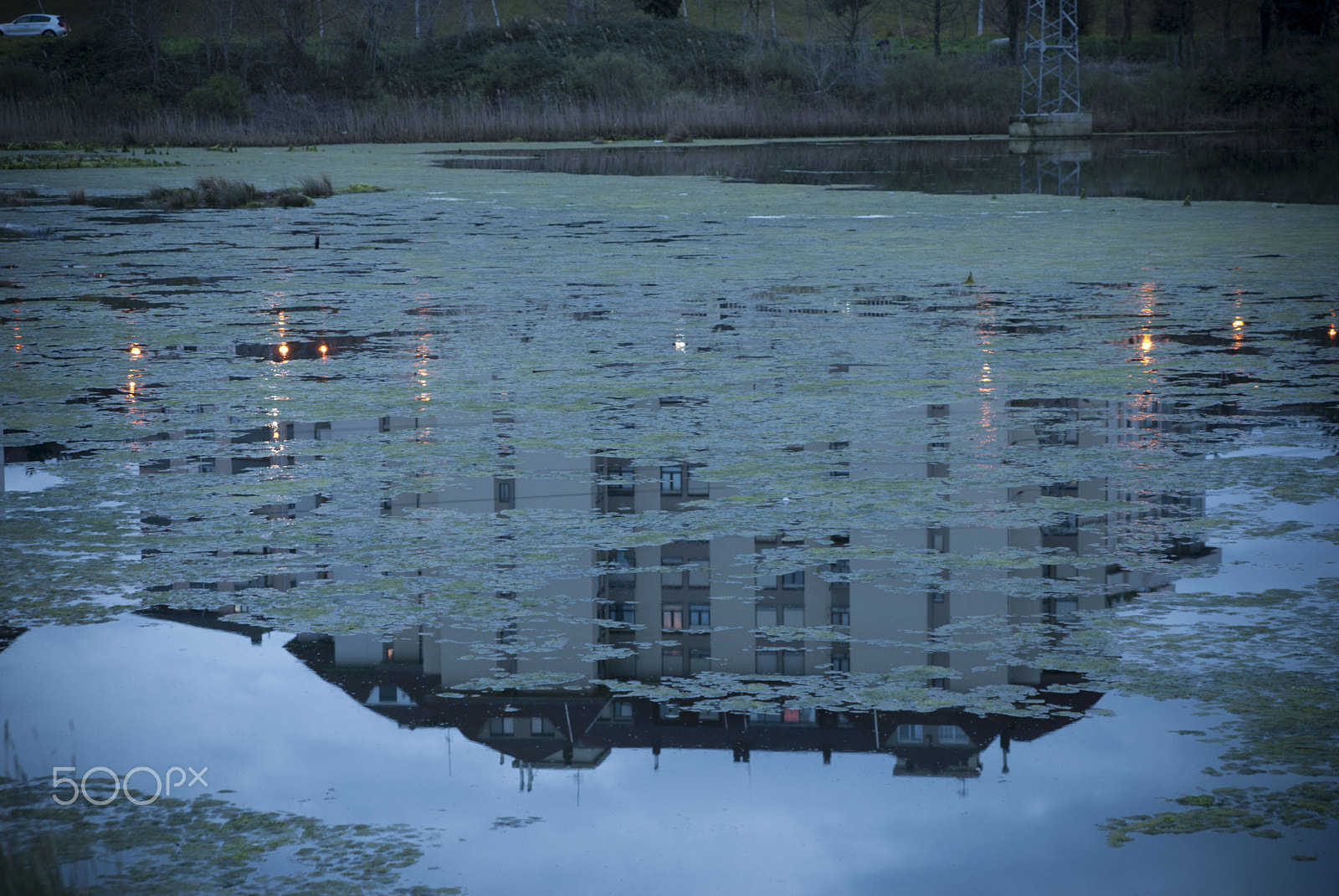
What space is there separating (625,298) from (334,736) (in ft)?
19.9

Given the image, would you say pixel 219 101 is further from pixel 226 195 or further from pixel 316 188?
pixel 226 195

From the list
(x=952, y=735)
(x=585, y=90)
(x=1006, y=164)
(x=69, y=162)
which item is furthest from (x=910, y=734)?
(x=585, y=90)

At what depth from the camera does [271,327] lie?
7.70 meters

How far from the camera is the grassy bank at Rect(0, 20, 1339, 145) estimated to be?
34.3 metres

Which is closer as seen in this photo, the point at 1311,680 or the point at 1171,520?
the point at 1311,680

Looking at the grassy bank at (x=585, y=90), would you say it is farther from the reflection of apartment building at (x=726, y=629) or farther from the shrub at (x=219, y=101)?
the reflection of apartment building at (x=726, y=629)

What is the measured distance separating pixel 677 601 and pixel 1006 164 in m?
22.5

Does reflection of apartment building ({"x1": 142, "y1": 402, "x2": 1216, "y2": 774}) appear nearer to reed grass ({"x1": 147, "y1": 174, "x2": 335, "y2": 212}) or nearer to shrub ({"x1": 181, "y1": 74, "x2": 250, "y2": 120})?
reed grass ({"x1": 147, "y1": 174, "x2": 335, "y2": 212})

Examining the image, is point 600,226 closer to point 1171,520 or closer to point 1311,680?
point 1171,520

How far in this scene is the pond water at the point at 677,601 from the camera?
2.29 meters

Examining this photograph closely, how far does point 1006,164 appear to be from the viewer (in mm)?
24469

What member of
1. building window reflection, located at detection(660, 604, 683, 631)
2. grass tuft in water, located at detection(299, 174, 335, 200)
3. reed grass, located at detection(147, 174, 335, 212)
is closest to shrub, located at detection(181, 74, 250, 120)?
grass tuft in water, located at detection(299, 174, 335, 200)

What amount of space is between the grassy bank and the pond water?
1088 inches

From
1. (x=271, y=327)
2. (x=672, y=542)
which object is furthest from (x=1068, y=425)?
(x=271, y=327)
